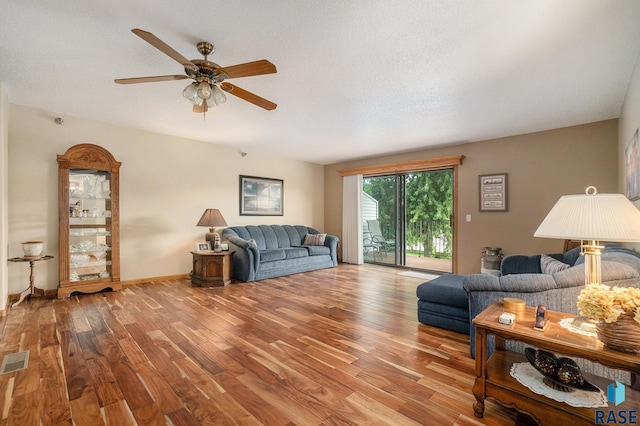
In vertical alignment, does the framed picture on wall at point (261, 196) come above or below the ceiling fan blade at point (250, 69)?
below

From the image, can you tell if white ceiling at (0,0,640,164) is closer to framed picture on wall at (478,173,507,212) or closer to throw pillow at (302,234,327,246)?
framed picture on wall at (478,173,507,212)

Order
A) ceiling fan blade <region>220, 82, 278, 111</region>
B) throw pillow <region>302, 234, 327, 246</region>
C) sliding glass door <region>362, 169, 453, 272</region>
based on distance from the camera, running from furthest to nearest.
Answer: throw pillow <region>302, 234, 327, 246</region>
sliding glass door <region>362, 169, 453, 272</region>
ceiling fan blade <region>220, 82, 278, 111</region>

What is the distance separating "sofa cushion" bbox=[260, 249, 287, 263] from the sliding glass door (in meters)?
2.41

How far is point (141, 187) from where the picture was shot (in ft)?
15.3

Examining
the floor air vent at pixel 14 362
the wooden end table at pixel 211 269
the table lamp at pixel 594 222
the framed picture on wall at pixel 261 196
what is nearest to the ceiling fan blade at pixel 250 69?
the table lamp at pixel 594 222

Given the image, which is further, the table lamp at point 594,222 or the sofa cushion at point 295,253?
the sofa cushion at point 295,253

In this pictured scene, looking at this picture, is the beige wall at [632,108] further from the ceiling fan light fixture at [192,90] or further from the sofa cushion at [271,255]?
the sofa cushion at [271,255]

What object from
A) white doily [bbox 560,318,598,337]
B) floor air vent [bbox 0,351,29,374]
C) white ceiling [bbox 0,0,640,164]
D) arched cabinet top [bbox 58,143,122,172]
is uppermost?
white ceiling [bbox 0,0,640,164]

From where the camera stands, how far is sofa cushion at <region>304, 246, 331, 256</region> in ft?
19.4

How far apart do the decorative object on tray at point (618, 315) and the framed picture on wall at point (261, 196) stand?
220 inches


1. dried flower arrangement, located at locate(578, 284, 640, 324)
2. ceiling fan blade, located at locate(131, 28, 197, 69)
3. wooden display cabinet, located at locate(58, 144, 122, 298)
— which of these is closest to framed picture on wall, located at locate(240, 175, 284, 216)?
wooden display cabinet, located at locate(58, 144, 122, 298)

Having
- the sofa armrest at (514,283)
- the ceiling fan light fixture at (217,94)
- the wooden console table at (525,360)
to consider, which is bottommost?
the wooden console table at (525,360)

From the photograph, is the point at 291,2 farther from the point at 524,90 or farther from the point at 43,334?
the point at 43,334

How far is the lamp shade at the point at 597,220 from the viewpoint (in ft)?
4.18
